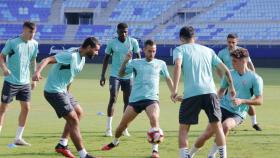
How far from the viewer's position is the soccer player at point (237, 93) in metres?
11.4

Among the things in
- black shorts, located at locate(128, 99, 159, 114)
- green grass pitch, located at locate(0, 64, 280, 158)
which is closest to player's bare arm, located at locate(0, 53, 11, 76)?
green grass pitch, located at locate(0, 64, 280, 158)

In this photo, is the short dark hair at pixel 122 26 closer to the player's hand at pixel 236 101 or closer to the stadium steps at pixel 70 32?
the player's hand at pixel 236 101

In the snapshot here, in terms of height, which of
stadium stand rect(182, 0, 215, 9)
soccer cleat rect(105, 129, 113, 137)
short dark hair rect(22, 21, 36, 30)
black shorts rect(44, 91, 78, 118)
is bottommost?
soccer cleat rect(105, 129, 113, 137)

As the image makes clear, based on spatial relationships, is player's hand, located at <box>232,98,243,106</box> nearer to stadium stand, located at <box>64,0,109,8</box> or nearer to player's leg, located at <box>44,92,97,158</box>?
player's leg, located at <box>44,92,97,158</box>

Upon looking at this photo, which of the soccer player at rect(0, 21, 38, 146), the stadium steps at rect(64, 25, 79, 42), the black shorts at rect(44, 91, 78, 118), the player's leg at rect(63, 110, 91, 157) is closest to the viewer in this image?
the player's leg at rect(63, 110, 91, 157)

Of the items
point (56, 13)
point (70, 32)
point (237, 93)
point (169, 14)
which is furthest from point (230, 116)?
point (56, 13)

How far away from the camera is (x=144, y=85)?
42.8 feet

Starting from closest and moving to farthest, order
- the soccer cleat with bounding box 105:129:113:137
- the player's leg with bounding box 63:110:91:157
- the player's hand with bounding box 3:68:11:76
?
the player's leg with bounding box 63:110:91:157 → the player's hand with bounding box 3:68:11:76 → the soccer cleat with bounding box 105:129:113:137

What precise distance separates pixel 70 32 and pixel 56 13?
3.95 metres

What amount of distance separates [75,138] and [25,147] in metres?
2.23

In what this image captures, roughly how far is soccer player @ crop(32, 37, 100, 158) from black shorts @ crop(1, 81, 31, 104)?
1.89 metres

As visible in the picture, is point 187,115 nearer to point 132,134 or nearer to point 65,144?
point 65,144

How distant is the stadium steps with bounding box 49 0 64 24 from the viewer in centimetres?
6619

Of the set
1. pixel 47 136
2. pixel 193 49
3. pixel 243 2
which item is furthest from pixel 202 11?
pixel 193 49
